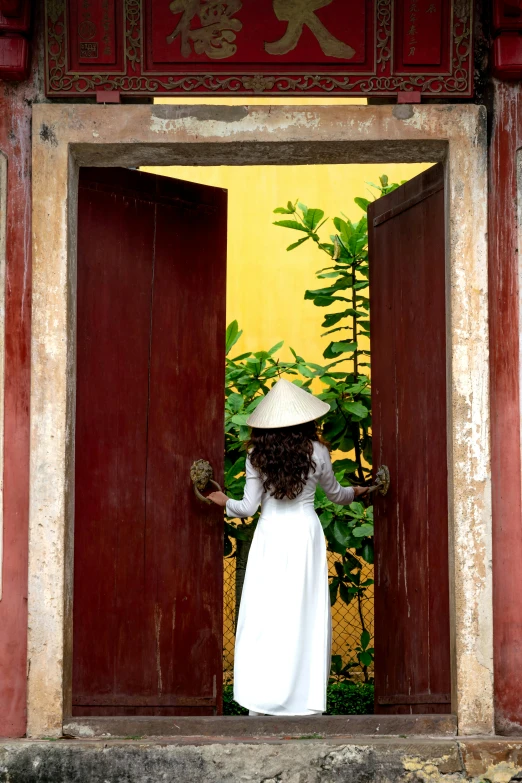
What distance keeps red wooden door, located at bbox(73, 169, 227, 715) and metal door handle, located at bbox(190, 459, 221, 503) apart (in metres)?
0.06

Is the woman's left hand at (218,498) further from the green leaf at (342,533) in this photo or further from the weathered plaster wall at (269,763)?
the weathered plaster wall at (269,763)

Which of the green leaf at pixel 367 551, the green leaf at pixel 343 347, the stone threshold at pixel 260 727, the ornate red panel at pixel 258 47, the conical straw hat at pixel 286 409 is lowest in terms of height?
the stone threshold at pixel 260 727

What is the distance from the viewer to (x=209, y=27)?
4.60m

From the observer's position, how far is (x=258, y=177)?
7625 millimetres

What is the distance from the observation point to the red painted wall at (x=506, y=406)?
4418 millimetres

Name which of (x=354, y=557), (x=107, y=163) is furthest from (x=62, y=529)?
(x=354, y=557)

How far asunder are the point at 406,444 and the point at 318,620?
0.95 meters

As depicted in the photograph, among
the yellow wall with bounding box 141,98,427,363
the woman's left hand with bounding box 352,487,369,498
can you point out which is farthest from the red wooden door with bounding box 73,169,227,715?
the yellow wall with bounding box 141,98,427,363

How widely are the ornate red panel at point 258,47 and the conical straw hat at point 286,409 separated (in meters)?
1.40

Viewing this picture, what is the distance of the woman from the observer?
4961mm

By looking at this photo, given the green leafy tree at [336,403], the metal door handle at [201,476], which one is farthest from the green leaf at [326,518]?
the metal door handle at [201,476]

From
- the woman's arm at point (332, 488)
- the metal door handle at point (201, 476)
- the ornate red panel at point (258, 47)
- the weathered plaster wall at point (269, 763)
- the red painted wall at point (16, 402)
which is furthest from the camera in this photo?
Answer: the metal door handle at point (201, 476)

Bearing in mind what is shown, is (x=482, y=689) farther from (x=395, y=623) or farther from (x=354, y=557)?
(x=354, y=557)

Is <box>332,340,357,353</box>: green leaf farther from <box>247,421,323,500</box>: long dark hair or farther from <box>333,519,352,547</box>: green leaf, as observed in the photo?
<box>247,421,323,500</box>: long dark hair
